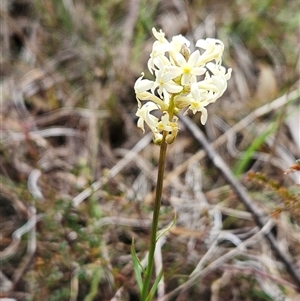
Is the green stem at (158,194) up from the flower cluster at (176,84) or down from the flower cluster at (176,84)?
down

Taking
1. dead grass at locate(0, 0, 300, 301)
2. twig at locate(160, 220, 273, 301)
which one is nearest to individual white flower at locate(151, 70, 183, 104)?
dead grass at locate(0, 0, 300, 301)

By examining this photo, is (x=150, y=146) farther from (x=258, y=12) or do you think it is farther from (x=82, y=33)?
(x=258, y=12)

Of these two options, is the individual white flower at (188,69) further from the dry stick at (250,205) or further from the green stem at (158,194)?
the dry stick at (250,205)

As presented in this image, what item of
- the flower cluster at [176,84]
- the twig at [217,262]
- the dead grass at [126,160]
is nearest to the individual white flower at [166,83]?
the flower cluster at [176,84]

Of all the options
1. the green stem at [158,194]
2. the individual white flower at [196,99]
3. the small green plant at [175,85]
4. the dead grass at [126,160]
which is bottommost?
the green stem at [158,194]

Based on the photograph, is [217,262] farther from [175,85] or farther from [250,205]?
[175,85]

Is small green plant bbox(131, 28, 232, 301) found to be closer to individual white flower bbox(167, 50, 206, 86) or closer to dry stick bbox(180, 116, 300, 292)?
individual white flower bbox(167, 50, 206, 86)

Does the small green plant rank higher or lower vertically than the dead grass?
lower

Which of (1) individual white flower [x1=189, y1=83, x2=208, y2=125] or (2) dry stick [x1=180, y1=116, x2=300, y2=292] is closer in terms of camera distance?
(1) individual white flower [x1=189, y1=83, x2=208, y2=125]

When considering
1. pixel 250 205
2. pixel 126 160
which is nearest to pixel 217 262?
pixel 250 205
